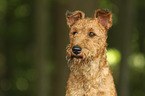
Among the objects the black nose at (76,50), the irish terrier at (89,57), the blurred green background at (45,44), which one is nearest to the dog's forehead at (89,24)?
the irish terrier at (89,57)

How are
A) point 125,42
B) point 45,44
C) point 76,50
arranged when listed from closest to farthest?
point 76,50, point 125,42, point 45,44

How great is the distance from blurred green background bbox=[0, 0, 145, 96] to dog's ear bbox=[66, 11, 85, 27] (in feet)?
28.7

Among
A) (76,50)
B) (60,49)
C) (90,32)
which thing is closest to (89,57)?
(76,50)

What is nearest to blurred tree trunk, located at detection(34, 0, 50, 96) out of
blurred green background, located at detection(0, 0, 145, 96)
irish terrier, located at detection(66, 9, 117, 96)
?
blurred green background, located at detection(0, 0, 145, 96)

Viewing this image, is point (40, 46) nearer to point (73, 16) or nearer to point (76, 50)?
point (73, 16)

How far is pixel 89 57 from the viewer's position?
222 cm

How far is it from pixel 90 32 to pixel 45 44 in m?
11.7

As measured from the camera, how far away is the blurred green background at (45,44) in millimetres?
13027

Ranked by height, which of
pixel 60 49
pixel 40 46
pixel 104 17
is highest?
pixel 104 17

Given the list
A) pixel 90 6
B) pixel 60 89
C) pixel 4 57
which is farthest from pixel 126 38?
pixel 4 57

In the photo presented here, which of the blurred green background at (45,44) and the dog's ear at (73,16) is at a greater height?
the dog's ear at (73,16)

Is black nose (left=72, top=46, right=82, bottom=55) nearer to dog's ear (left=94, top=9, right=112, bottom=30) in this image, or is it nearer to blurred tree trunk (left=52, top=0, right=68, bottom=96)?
dog's ear (left=94, top=9, right=112, bottom=30)

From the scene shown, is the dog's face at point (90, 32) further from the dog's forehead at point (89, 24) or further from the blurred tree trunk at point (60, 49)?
the blurred tree trunk at point (60, 49)

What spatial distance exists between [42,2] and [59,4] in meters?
0.89
